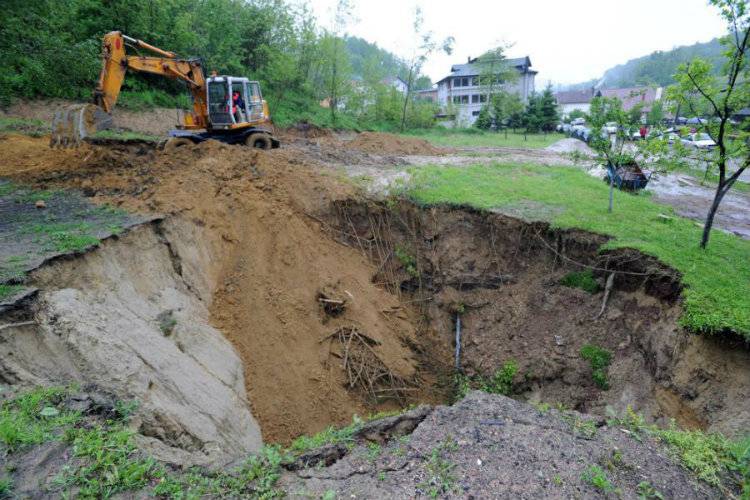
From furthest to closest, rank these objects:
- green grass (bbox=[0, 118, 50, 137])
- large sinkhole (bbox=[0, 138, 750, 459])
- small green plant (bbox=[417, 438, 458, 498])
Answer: green grass (bbox=[0, 118, 50, 137]) < large sinkhole (bbox=[0, 138, 750, 459]) < small green plant (bbox=[417, 438, 458, 498])

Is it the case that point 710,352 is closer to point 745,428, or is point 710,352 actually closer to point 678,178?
point 745,428

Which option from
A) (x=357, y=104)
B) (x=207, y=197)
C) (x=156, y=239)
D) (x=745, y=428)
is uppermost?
(x=357, y=104)

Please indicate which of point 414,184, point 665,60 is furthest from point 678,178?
point 665,60

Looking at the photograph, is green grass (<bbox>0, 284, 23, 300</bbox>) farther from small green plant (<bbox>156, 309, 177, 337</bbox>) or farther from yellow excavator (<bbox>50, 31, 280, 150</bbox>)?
yellow excavator (<bbox>50, 31, 280, 150</bbox>)

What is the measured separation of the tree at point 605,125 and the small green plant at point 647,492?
26.0 feet

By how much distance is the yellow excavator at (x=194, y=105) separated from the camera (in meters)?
10.7

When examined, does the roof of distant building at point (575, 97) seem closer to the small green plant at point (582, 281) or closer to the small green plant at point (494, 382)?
the small green plant at point (582, 281)

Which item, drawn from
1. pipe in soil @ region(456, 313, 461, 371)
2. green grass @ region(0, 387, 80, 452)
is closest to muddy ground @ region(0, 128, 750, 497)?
pipe in soil @ region(456, 313, 461, 371)

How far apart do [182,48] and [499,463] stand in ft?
83.5

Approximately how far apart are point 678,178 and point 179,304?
22.1 m

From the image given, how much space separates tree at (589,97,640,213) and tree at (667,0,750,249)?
2.03 metres

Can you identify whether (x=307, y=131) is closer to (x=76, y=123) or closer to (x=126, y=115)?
(x=126, y=115)

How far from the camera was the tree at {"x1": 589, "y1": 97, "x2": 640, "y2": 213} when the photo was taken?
10.0 meters

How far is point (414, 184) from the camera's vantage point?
12.0 meters
